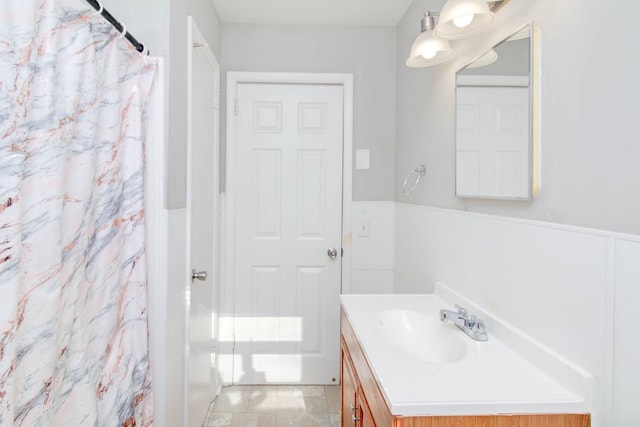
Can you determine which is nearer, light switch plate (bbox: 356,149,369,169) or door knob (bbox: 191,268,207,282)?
door knob (bbox: 191,268,207,282)

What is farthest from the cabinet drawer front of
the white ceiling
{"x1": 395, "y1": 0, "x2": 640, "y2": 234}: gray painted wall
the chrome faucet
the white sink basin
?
the white ceiling

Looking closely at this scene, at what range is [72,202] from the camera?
3.08 feet

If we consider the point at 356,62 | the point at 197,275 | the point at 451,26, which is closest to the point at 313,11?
the point at 356,62

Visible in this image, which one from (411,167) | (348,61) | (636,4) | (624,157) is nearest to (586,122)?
(624,157)

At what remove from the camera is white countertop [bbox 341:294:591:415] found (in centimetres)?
81

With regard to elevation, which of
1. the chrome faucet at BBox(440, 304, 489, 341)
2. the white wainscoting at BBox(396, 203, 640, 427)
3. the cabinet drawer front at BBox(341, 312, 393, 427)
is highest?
the white wainscoting at BBox(396, 203, 640, 427)

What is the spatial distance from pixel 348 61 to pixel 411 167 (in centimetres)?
89

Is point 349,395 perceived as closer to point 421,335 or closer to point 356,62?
point 421,335

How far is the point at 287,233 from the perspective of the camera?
241 cm

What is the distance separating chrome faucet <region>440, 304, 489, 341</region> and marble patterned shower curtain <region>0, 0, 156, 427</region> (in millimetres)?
1072

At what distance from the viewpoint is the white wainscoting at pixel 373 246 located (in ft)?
7.91

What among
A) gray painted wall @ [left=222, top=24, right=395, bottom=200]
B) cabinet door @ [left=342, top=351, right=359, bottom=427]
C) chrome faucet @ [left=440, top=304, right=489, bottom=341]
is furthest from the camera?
gray painted wall @ [left=222, top=24, right=395, bottom=200]

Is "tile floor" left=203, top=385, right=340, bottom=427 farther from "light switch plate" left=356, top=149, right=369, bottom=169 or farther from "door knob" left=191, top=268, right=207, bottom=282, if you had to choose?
"light switch plate" left=356, top=149, right=369, bottom=169

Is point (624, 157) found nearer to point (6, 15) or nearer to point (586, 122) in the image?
point (586, 122)
